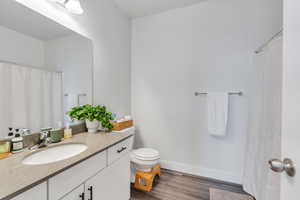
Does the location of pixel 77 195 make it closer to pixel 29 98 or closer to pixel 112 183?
pixel 112 183

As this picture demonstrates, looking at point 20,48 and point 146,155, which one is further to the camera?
point 146,155

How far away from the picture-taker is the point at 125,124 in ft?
6.20

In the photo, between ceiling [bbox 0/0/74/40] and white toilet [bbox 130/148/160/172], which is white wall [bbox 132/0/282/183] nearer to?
white toilet [bbox 130/148/160/172]

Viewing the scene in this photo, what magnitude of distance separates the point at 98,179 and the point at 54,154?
0.41 m

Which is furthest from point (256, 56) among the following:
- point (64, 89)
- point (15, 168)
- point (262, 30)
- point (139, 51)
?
point (15, 168)

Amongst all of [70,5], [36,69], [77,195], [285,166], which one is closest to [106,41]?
[70,5]

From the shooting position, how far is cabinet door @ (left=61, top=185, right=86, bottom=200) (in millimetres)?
785

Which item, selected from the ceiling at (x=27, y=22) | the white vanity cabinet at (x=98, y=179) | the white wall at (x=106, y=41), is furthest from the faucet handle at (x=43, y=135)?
the ceiling at (x=27, y=22)

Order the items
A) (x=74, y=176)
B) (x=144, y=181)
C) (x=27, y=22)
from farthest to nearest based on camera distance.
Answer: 1. (x=144, y=181)
2. (x=27, y=22)
3. (x=74, y=176)

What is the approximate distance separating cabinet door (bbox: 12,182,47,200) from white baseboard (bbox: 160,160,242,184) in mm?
1833

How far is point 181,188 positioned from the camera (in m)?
1.75

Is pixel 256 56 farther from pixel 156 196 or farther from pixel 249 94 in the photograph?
pixel 156 196

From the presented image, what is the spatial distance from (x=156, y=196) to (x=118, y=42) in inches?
86.7

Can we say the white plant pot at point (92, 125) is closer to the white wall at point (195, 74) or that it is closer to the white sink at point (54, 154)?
the white sink at point (54, 154)
